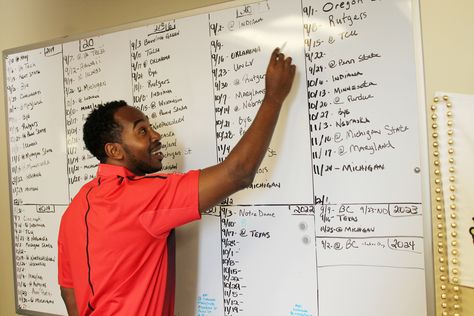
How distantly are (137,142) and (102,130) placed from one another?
12 cm

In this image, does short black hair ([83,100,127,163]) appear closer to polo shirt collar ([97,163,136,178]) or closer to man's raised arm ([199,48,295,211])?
polo shirt collar ([97,163,136,178])

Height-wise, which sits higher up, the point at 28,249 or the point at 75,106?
the point at 75,106

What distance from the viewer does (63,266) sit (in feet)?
4.72

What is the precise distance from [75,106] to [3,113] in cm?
52

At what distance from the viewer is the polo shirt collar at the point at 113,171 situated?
4.08 feet

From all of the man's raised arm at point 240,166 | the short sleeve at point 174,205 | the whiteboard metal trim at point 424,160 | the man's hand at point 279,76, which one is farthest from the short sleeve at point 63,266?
the whiteboard metal trim at point 424,160

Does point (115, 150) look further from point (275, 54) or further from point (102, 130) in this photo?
point (275, 54)

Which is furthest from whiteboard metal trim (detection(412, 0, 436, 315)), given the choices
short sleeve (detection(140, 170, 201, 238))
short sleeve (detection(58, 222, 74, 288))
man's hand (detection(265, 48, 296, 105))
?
short sleeve (detection(58, 222, 74, 288))

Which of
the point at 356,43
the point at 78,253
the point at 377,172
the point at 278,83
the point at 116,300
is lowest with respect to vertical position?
the point at 116,300

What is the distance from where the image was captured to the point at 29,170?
187cm

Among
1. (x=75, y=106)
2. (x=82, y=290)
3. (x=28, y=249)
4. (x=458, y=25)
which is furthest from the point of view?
(x=28, y=249)

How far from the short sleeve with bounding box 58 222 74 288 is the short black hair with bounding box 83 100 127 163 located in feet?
1.10

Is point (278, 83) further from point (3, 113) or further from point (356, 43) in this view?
point (3, 113)

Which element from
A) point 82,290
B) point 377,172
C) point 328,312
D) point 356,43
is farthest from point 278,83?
point 82,290
